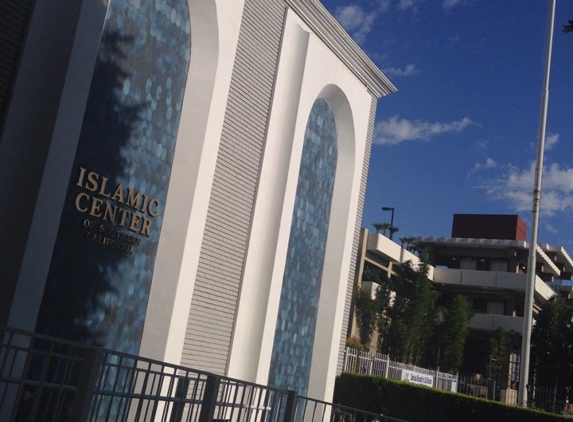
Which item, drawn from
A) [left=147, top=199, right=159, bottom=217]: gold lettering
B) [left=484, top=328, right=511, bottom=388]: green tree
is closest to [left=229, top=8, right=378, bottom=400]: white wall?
[left=147, top=199, right=159, bottom=217]: gold lettering

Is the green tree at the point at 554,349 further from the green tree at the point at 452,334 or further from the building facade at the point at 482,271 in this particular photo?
the green tree at the point at 452,334

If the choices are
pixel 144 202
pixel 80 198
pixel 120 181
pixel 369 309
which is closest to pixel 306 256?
pixel 144 202

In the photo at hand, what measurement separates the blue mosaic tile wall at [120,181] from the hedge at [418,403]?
11275 millimetres

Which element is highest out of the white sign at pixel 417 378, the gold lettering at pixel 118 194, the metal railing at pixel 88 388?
the gold lettering at pixel 118 194

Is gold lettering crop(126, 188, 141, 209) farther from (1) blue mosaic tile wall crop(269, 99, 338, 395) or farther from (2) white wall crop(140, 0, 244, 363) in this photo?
(1) blue mosaic tile wall crop(269, 99, 338, 395)

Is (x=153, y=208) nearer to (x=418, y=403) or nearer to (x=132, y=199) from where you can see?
(x=132, y=199)

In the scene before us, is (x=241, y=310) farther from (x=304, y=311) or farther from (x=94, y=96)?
(x=94, y=96)

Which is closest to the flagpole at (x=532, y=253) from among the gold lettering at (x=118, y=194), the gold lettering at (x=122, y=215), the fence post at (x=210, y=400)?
the gold lettering at (x=122, y=215)

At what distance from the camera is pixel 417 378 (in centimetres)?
2570

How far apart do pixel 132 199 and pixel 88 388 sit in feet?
16.8

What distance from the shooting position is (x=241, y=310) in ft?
43.4

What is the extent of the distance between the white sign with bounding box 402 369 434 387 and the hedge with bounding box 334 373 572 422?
2401 mm

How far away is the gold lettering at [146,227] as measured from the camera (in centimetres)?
1091

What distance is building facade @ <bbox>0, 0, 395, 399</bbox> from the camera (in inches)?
354
